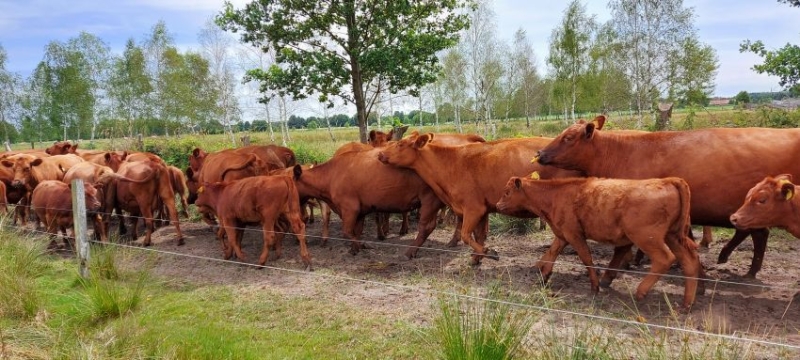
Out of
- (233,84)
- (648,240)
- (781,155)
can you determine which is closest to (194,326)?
(648,240)

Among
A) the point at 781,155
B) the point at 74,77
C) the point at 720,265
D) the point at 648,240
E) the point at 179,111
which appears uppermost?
the point at 74,77

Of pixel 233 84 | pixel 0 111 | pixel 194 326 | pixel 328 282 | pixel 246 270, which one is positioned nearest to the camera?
pixel 194 326

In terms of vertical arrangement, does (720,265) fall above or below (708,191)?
below

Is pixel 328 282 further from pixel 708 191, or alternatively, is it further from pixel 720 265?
pixel 720 265

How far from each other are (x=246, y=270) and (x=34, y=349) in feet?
10.9

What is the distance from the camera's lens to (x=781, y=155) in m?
6.42

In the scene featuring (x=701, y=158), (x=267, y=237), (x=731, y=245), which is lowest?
(x=731, y=245)

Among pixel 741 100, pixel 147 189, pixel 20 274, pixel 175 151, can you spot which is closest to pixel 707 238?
pixel 147 189

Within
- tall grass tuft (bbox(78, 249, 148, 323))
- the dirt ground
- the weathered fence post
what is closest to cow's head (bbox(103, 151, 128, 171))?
the dirt ground

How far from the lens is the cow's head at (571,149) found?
7.49 meters

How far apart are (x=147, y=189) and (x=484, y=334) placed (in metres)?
8.59

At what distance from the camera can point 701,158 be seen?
263 inches

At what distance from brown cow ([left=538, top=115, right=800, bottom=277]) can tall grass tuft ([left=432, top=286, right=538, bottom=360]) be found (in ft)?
12.2

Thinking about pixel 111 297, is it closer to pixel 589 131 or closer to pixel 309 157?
pixel 589 131
